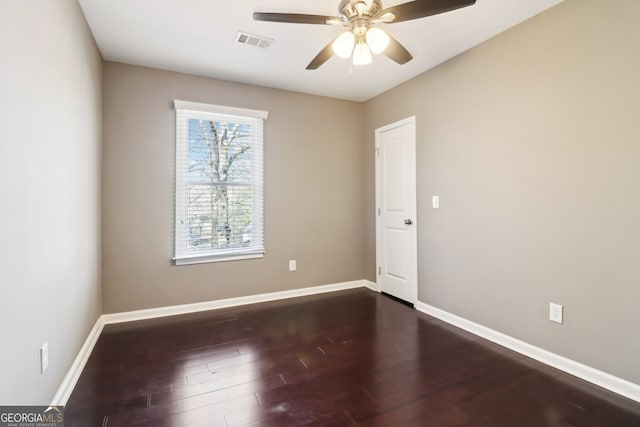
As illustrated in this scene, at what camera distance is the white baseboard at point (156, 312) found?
1.88 m

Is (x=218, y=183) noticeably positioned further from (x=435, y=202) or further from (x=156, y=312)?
(x=435, y=202)

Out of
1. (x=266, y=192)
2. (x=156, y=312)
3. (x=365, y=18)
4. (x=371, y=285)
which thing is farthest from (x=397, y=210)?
(x=156, y=312)

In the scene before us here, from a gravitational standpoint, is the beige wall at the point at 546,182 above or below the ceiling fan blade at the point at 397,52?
below

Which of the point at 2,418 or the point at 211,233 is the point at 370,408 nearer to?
the point at 2,418

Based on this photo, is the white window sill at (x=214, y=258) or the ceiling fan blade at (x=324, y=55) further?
the white window sill at (x=214, y=258)

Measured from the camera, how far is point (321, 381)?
2021 mm

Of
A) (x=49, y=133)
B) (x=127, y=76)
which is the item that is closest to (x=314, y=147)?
(x=127, y=76)

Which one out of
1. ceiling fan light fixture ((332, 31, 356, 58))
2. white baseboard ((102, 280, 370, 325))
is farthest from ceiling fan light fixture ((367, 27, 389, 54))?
white baseboard ((102, 280, 370, 325))

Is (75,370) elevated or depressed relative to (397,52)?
depressed

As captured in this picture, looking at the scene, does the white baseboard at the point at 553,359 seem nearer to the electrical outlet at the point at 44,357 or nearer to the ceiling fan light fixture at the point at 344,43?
the ceiling fan light fixture at the point at 344,43

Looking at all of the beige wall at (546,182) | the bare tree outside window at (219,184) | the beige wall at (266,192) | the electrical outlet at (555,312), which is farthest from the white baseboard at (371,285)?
the electrical outlet at (555,312)

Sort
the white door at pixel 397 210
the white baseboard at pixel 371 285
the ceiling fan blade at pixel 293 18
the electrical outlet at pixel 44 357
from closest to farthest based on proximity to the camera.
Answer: the electrical outlet at pixel 44 357 < the ceiling fan blade at pixel 293 18 < the white door at pixel 397 210 < the white baseboard at pixel 371 285

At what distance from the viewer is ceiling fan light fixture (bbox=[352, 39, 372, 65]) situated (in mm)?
1979

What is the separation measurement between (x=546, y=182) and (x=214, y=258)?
312 cm
